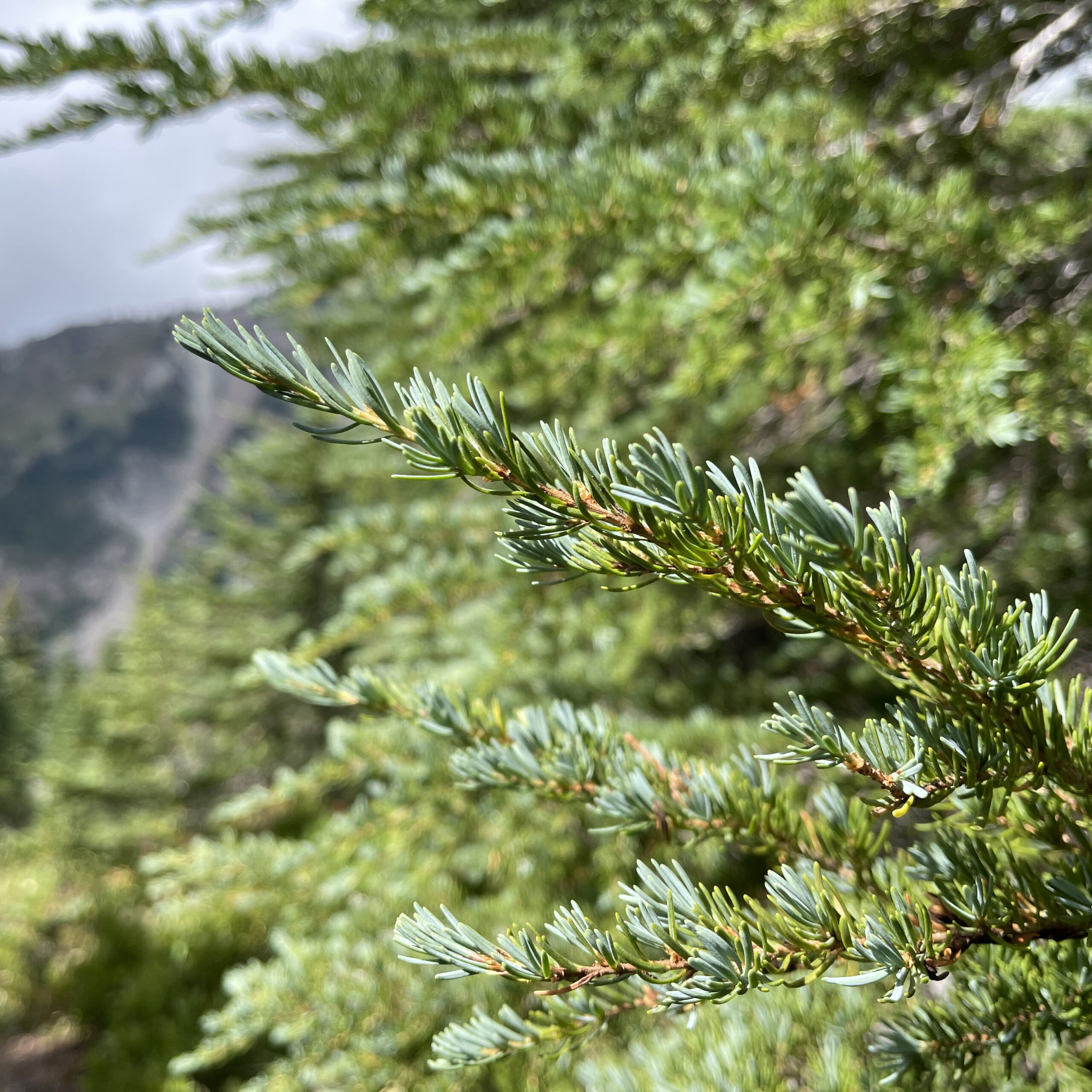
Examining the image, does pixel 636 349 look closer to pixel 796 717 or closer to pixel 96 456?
pixel 796 717

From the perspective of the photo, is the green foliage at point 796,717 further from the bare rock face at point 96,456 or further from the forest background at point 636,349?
the bare rock face at point 96,456

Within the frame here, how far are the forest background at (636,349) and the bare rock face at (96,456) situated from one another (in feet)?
437

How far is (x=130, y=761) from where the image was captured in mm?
14031

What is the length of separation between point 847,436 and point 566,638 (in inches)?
44.8

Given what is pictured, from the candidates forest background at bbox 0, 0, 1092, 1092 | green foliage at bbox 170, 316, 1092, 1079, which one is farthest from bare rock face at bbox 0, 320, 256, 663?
green foliage at bbox 170, 316, 1092, 1079

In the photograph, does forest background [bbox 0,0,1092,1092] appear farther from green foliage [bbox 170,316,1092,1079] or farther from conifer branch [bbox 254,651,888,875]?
green foliage [bbox 170,316,1092,1079]

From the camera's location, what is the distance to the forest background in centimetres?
123

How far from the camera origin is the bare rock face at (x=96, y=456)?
12650 centimetres

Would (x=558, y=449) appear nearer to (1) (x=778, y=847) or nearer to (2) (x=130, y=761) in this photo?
(1) (x=778, y=847)

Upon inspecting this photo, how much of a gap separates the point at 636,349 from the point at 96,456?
179529mm

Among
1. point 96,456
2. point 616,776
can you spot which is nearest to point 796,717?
point 616,776

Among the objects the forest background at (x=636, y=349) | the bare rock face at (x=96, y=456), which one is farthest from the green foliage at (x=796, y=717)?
the bare rock face at (x=96, y=456)

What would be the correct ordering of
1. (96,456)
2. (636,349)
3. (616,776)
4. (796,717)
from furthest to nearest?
1. (96,456)
2. (636,349)
3. (616,776)
4. (796,717)

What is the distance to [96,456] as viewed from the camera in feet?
486
